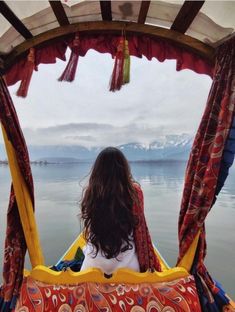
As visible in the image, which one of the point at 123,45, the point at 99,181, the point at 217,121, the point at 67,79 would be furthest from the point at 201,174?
the point at 67,79

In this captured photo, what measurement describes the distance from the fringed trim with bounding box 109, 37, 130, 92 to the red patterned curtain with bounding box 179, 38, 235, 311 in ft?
1.52

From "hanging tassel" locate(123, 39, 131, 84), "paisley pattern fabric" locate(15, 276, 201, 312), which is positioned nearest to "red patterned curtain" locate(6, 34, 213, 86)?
"hanging tassel" locate(123, 39, 131, 84)

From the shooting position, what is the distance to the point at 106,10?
1.38m

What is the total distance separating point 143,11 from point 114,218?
104cm

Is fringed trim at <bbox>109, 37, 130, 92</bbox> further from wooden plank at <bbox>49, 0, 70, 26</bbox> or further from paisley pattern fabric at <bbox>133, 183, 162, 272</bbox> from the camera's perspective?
paisley pattern fabric at <bbox>133, 183, 162, 272</bbox>

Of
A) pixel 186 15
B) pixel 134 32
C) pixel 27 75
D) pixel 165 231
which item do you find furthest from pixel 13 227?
pixel 165 231

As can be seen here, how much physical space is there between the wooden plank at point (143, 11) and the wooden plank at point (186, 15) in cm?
16

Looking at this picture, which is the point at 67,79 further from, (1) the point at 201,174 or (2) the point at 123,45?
(1) the point at 201,174

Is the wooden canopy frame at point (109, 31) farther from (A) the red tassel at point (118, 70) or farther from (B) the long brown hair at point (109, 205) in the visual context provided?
(B) the long brown hair at point (109, 205)

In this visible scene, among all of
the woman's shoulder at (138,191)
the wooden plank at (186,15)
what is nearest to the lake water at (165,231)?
the woman's shoulder at (138,191)

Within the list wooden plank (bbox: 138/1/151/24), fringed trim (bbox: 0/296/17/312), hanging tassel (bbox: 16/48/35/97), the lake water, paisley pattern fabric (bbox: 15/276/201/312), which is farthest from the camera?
the lake water

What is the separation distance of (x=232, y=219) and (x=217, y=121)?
434 centimetres

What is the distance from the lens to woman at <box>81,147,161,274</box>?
127 cm

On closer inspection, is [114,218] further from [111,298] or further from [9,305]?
[9,305]
